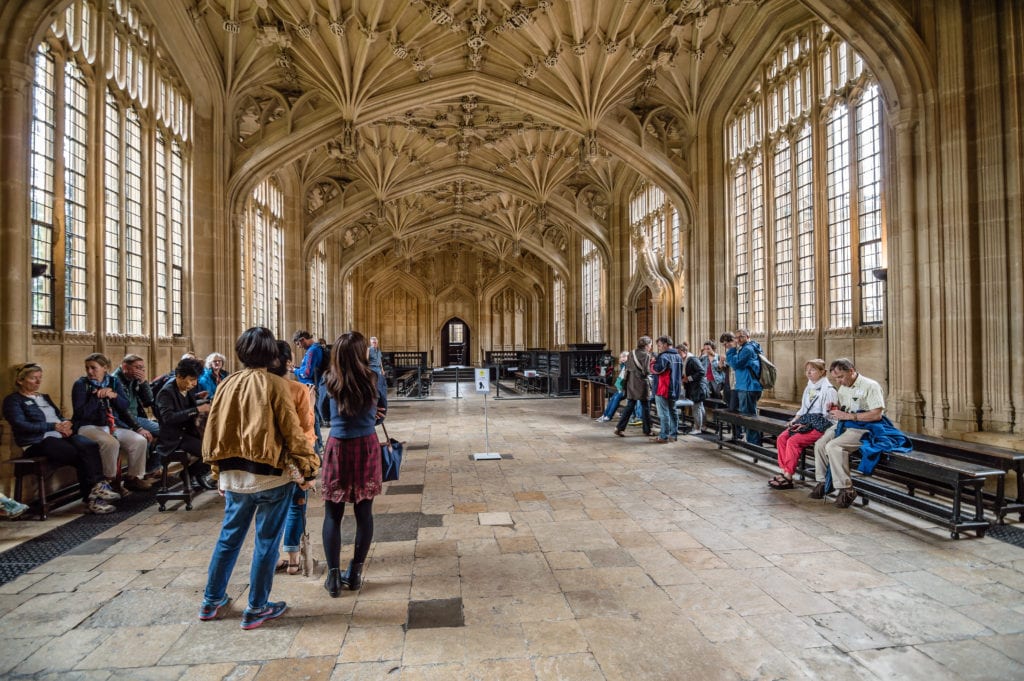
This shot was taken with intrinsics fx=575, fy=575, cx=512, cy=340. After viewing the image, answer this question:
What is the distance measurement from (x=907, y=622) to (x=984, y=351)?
192 inches

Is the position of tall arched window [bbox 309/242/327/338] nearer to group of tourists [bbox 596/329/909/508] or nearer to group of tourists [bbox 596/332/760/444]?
group of tourists [bbox 596/332/760/444]

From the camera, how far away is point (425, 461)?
716 centimetres

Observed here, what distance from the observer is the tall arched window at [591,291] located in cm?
2272

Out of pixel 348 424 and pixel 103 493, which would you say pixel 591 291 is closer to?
pixel 103 493

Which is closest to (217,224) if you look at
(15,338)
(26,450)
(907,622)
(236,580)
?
(15,338)

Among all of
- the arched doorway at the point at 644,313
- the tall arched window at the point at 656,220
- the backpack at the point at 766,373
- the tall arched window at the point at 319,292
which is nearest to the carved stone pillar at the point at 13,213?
the backpack at the point at 766,373

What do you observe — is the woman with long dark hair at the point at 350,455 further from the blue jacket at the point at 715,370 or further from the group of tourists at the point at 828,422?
the blue jacket at the point at 715,370

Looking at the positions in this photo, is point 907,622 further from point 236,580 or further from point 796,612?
point 236,580

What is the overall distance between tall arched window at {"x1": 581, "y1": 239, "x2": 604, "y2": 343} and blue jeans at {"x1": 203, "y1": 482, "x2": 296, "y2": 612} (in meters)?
19.6

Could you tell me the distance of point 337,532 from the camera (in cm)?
325

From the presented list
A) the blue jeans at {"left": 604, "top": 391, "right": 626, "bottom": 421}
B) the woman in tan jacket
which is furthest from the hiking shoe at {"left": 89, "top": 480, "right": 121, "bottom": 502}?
the blue jeans at {"left": 604, "top": 391, "right": 626, "bottom": 421}

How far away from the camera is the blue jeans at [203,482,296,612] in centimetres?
281

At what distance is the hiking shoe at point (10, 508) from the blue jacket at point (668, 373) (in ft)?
23.3

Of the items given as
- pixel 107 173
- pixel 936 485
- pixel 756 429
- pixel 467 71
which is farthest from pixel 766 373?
pixel 467 71
